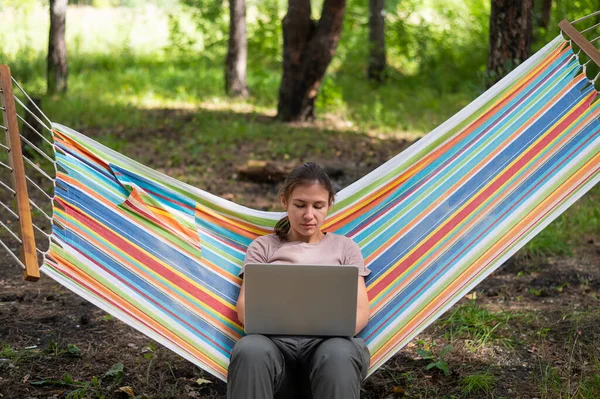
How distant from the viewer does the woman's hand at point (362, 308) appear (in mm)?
2441

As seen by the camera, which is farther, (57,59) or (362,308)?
(57,59)

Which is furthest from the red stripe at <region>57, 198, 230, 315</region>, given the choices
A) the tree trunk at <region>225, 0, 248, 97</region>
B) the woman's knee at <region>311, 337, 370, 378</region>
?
the tree trunk at <region>225, 0, 248, 97</region>

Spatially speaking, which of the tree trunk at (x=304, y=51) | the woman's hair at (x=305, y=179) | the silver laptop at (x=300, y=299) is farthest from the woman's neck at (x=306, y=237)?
the tree trunk at (x=304, y=51)

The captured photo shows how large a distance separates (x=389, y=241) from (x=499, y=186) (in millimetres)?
469

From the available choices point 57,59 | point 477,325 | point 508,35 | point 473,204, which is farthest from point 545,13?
point 473,204

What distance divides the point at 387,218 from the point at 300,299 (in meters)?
0.78

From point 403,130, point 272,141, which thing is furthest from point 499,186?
point 403,130

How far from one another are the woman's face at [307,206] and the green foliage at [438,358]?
0.77m

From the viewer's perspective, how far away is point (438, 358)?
118 inches

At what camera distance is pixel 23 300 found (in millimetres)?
3512

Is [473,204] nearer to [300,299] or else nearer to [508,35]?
[300,299]

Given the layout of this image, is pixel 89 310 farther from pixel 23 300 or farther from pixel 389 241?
pixel 389 241

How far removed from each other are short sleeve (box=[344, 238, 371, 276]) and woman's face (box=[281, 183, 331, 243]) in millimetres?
137

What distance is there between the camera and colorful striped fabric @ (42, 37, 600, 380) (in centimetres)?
246
